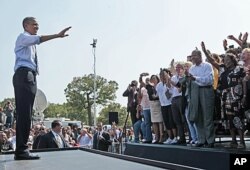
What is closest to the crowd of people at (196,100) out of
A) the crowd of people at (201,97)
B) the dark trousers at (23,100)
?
the crowd of people at (201,97)

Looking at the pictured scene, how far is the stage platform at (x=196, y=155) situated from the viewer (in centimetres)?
491

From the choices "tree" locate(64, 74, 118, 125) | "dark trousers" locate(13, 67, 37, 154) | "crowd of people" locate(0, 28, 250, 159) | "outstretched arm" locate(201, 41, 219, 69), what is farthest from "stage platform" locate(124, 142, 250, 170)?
"tree" locate(64, 74, 118, 125)

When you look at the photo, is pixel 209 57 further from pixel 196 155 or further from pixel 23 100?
pixel 23 100

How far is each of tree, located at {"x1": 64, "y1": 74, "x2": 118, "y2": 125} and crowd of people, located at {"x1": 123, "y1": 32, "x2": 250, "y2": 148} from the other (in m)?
40.3

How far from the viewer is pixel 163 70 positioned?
823 cm

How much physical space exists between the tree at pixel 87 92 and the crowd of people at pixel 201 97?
40281 millimetres

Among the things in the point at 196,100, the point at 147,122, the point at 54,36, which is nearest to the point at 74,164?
the point at 54,36

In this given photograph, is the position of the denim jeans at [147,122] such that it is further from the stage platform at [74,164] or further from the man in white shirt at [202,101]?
the stage platform at [74,164]

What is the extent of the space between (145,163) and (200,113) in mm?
Result: 3139

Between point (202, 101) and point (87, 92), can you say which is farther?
point (87, 92)

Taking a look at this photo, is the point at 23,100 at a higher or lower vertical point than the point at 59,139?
higher

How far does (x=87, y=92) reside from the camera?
4981cm

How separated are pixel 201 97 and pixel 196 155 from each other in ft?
3.51

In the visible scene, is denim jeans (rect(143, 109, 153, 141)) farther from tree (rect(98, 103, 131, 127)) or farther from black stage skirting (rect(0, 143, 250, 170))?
tree (rect(98, 103, 131, 127))
